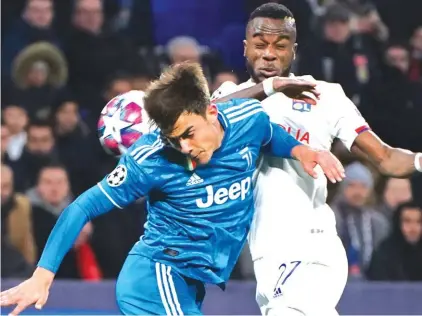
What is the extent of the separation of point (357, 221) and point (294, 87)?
3.70 m

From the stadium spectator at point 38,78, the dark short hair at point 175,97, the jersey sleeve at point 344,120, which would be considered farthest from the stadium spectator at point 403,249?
the dark short hair at point 175,97

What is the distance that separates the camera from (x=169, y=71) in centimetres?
436

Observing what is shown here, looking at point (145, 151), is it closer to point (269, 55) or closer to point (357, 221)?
point (269, 55)

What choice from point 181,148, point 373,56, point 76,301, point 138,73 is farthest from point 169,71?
point 373,56

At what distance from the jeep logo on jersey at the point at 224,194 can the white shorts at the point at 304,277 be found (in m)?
0.36

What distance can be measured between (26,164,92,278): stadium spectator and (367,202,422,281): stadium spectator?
199 centimetres

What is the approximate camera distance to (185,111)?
423 centimetres

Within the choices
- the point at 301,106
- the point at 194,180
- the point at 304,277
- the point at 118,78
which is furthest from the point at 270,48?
the point at 118,78

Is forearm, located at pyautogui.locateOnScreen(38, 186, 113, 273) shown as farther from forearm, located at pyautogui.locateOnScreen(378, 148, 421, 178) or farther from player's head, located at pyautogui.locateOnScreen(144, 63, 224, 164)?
forearm, located at pyautogui.locateOnScreen(378, 148, 421, 178)

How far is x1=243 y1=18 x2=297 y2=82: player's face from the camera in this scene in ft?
15.7

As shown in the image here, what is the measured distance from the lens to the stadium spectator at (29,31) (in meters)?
9.34

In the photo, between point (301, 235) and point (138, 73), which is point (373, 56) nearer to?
point (138, 73)

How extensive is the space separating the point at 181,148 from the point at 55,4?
5803mm

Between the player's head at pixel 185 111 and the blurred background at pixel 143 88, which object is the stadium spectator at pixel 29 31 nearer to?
the blurred background at pixel 143 88
